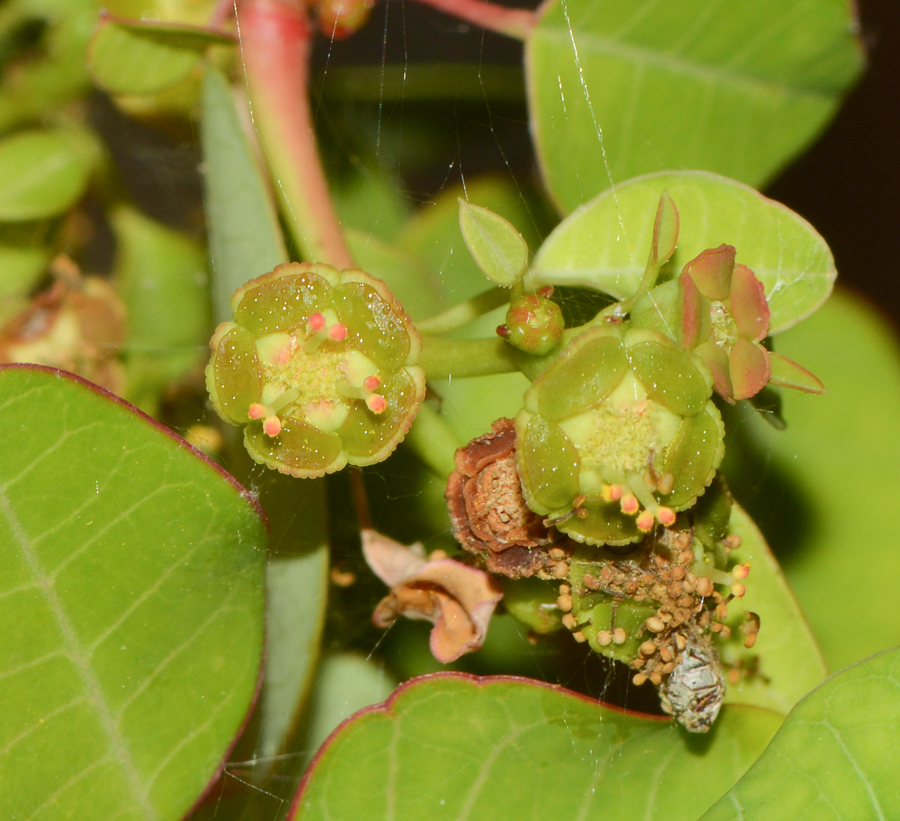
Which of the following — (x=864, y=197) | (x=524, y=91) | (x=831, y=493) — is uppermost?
(x=524, y=91)

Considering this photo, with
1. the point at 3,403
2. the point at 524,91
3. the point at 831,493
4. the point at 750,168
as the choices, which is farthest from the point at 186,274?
the point at 831,493

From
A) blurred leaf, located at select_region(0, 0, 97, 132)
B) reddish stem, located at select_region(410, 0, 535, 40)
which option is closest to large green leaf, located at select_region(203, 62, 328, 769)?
reddish stem, located at select_region(410, 0, 535, 40)

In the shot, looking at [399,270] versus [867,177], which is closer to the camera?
[399,270]

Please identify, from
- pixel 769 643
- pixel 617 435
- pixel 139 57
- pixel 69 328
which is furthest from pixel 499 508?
pixel 69 328

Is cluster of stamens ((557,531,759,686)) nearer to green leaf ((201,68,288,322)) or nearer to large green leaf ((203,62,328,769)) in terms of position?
large green leaf ((203,62,328,769))

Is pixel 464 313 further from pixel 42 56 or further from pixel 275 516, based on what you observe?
pixel 42 56

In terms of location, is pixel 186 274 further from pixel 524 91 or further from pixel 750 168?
pixel 750 168
